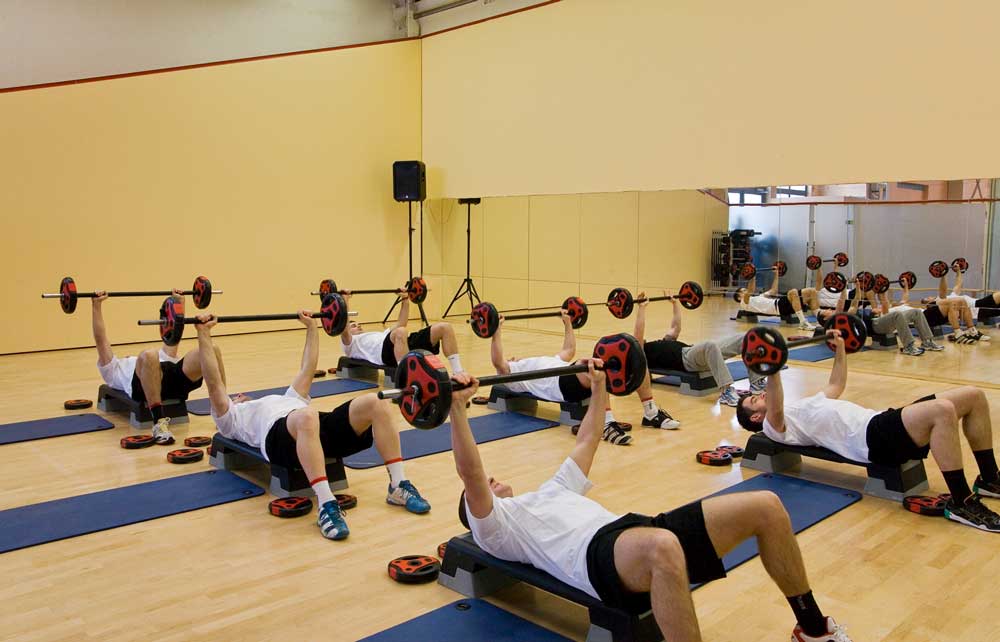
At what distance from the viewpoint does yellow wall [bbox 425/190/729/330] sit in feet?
20.8

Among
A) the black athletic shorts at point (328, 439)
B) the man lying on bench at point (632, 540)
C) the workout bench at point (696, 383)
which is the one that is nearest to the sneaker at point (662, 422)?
the workout bench at point (696, 383)

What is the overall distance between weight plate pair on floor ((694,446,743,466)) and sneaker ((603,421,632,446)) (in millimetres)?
337

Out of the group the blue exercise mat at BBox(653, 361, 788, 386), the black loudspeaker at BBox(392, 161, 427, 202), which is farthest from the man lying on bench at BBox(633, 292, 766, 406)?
the black loudspeaker at BBox(392, 161, 427, 202)

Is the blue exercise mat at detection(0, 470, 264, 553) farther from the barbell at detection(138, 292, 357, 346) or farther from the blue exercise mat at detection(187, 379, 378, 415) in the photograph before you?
the blue exercise mat at detection(187, 379, 378, 415)

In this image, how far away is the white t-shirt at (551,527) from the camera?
1850 millimetres

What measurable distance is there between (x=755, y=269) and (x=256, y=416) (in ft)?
14.0

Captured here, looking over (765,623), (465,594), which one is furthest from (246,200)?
(765,623)

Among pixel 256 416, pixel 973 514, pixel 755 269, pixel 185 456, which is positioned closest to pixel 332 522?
pixel 256 416

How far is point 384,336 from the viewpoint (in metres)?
5.04

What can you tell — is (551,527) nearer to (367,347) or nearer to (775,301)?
(367,347)

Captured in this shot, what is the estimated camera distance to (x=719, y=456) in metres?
3.34

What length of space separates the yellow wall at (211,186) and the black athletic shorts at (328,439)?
4448mm

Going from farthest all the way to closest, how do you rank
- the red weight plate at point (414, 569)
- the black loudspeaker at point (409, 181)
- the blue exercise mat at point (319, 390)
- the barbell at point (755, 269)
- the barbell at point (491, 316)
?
the black loudspeaker at point (409, 181), the barbell at point (755, 269), the blue exercise mat at point (319, 390), the barbell at point (491, 316), the red weight plate at point (414, 569)

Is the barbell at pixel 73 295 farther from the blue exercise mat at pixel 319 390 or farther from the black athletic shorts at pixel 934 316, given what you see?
the black athletic shorts at pixel 934 316
